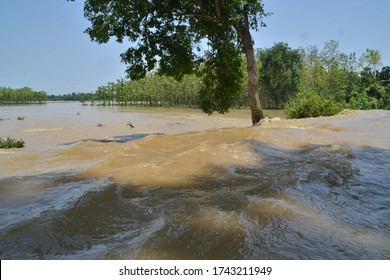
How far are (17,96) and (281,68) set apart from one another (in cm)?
11263

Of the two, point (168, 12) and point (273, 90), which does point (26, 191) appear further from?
point (273, 90)

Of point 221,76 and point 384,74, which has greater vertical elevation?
point 384,74

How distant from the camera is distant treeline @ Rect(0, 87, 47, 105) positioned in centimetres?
12650

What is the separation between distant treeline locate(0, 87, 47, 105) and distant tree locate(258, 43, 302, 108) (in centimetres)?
10695

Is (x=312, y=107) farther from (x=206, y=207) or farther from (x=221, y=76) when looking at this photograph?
(x=206, y=207)

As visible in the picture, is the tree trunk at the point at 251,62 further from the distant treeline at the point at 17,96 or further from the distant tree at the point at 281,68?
the distant treeline at the point at 17,96

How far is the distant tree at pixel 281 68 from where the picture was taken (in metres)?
54.6

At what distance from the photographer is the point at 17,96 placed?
13050cm

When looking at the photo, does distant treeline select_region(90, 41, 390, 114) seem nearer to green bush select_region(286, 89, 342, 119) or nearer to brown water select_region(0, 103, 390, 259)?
green bush select_region(286, 89, 342, 119)

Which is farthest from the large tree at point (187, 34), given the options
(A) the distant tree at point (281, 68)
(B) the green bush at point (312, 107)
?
(A) the distant tree at point (281, 68)

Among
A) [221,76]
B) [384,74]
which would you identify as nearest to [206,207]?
[221,76]

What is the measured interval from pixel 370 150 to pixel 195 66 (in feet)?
30.6

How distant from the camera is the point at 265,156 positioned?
641 cm

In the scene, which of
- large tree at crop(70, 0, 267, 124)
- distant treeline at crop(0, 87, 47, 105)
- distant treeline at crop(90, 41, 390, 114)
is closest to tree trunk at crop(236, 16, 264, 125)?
large tree at crop(70, 0, 267, 124)
